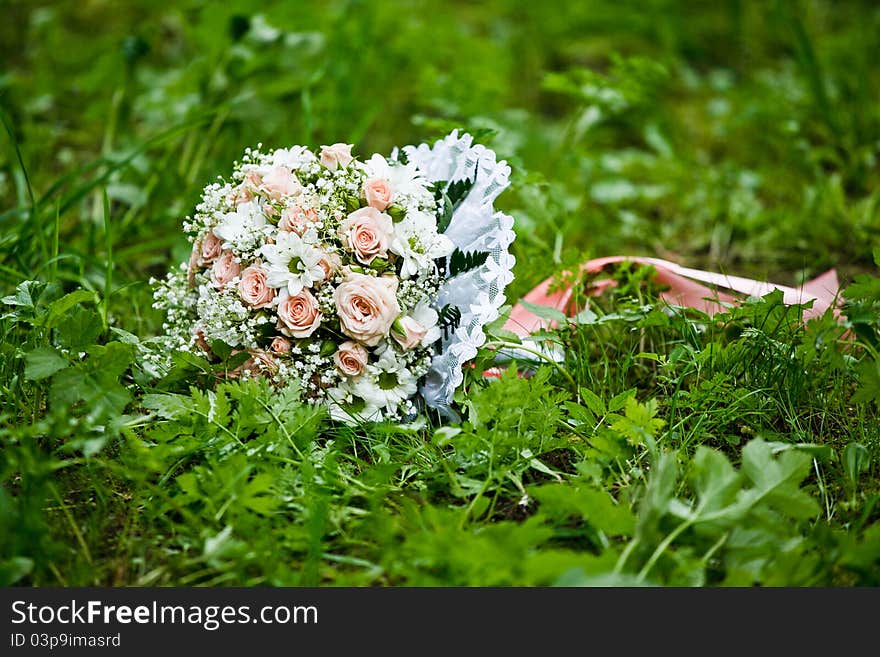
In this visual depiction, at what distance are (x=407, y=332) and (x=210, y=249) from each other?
47 cm

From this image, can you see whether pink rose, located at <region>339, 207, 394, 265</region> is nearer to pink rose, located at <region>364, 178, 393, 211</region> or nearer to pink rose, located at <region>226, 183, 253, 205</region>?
pink rose, located at <region>364, 178, 393, 211</region>

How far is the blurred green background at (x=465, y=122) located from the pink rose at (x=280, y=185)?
50cm

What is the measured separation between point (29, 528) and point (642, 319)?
1.25 metres

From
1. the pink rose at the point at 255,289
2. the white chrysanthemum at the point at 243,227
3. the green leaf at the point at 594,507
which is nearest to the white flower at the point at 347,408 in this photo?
the pink rose at the point at 255,289

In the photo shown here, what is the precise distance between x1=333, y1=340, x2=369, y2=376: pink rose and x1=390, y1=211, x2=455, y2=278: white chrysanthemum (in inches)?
6.6

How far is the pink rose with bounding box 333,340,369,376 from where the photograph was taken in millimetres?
1601

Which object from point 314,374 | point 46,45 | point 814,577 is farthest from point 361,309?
point 46,45

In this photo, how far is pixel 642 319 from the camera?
1816mm

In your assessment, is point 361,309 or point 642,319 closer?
point 361,309

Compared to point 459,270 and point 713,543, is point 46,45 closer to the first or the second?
point 459,270

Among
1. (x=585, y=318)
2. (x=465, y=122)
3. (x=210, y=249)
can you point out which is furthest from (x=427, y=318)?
(x=465, y=122)

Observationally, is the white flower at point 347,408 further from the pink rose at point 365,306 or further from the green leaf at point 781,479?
the green leaf at point 781,479

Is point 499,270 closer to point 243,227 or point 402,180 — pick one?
point 402,180

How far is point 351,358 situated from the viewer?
1.61 metres
